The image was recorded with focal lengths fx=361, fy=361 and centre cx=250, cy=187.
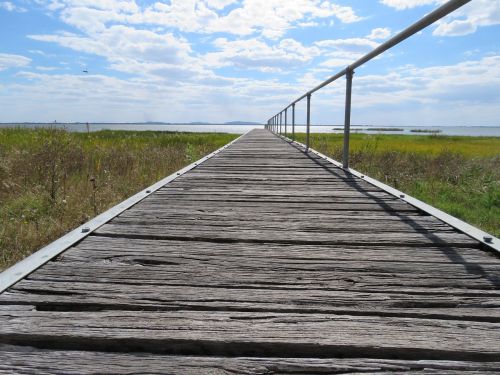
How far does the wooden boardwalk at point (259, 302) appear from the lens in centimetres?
92

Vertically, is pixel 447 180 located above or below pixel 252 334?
above

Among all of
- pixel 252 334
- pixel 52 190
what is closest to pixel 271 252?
pixel 252 334

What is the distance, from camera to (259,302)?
1.16m

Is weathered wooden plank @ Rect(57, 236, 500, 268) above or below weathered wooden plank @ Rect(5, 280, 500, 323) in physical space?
above

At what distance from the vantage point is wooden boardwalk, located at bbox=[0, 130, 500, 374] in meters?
0.92

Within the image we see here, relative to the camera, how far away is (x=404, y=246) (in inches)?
66.5

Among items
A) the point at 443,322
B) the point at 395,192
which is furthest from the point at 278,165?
the point at 443,322

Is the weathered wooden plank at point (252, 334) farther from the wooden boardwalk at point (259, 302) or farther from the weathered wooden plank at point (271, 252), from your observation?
the weathered wooden plank at point (271, 252)

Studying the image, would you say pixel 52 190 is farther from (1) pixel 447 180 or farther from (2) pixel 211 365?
(1) pixel 447 180

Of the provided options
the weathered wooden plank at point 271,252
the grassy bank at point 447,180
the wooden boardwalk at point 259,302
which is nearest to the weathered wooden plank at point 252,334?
the wooden boardwalk at point 259,302

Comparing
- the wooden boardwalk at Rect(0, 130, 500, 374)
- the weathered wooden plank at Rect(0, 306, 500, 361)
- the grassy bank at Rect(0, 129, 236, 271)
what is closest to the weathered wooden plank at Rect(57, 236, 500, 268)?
the wooden boardwalk at Rect(0, 130, 500, 374)

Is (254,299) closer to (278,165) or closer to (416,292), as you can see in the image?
(416,292)

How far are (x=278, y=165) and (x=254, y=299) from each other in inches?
147

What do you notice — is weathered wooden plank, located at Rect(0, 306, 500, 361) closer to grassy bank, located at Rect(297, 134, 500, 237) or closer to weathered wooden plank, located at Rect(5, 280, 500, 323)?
weathered wooden plank, located at Rect(5, 280, 500, 323)
